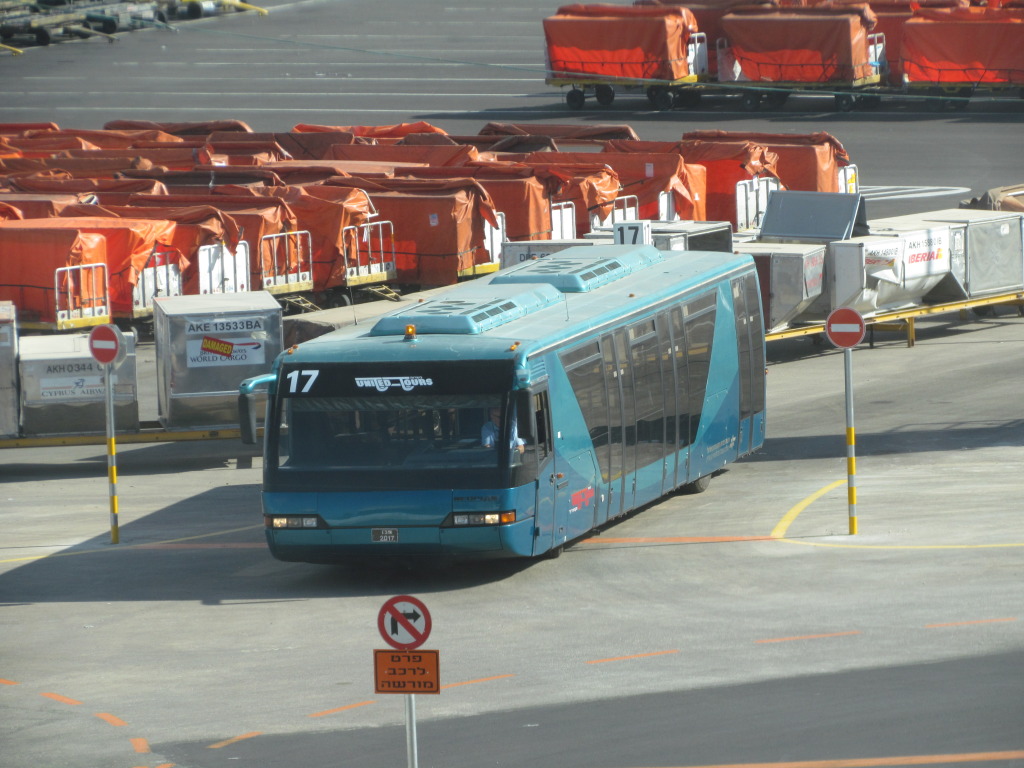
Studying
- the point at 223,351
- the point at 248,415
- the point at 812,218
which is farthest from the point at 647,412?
the point at 812,218

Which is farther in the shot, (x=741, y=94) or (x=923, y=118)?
(x=741, y=94)

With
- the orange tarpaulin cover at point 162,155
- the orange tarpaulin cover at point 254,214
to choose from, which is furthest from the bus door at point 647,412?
the orange tarpaulin cover at point 162,155

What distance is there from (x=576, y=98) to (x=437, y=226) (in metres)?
26.9

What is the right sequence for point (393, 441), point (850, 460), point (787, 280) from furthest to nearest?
point (787, 280)
point (850, 460)
point (393, 441)

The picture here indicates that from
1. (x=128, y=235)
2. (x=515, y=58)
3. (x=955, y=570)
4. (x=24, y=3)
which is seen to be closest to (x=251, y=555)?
(x=955, y=570)

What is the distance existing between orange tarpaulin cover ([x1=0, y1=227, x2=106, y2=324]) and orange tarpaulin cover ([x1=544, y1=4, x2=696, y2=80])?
102 ft

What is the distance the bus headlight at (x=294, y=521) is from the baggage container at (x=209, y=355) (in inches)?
298

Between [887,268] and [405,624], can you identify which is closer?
[405,624]

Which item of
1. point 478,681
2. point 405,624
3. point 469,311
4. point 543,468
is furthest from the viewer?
point 469,311

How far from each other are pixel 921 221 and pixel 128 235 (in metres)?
14.2

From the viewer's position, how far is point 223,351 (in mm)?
23891

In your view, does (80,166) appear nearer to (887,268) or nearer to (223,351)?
(223,351)

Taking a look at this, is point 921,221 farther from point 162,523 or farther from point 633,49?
point 633,49

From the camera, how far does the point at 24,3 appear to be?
264ft
